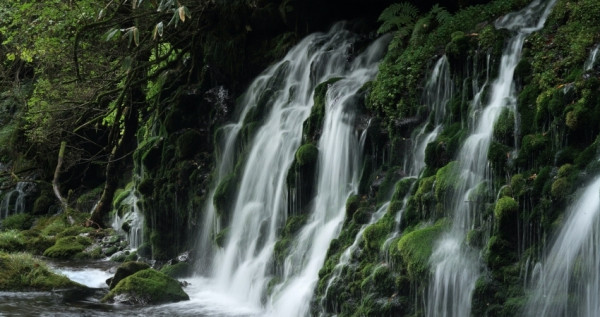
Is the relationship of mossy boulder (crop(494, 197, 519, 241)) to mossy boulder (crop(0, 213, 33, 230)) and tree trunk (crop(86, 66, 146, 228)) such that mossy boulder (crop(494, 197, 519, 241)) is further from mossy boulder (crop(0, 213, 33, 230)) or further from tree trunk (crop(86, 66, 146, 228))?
mossy boulder (crop(0, 213, 33, 230))

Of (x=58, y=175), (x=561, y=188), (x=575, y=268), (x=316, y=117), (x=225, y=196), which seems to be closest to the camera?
(x=575, y=268)

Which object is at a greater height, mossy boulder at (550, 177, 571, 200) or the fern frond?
the fern frond

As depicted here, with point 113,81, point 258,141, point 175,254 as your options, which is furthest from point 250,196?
point 113,81

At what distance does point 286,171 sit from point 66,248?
6.95 metres

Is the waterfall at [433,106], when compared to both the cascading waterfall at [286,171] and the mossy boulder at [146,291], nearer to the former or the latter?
the cascading waterfall at [286,171]

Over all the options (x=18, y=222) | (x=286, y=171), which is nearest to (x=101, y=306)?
(x=286, y=171)

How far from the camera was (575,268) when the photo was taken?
5574 mm

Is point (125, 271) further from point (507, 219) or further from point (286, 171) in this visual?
point (507, 219)

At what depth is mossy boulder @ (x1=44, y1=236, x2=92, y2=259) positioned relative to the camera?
14.9 m

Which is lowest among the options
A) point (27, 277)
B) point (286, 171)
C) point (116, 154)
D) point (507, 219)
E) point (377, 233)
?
point (27, 277)

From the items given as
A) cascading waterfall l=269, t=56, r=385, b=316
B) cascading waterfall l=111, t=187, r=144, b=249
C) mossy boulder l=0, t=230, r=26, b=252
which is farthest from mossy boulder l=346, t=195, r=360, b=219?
mossy boulder l=0, t=230, r=26, b=252

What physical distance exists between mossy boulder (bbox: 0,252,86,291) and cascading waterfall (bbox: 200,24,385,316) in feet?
8.22

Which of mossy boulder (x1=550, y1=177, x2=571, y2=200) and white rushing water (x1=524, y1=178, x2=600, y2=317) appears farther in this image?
mossy boulder (x1=550, y1=177, x2=571, y2=200)

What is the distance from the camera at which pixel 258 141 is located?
1166 cm
